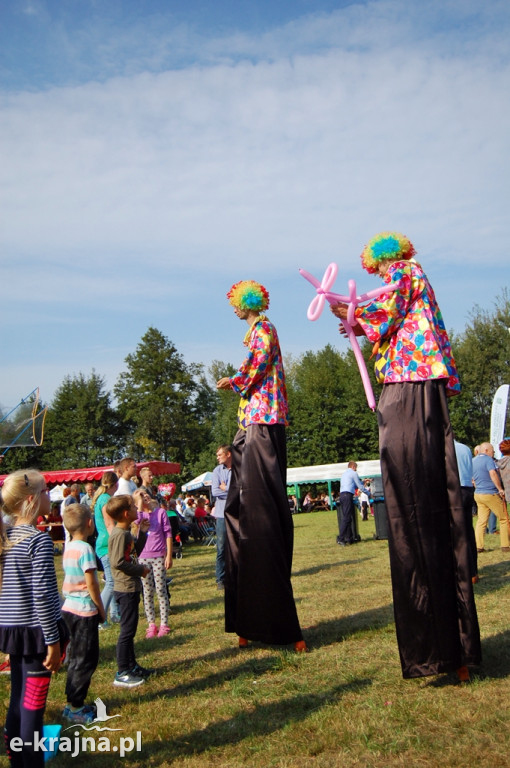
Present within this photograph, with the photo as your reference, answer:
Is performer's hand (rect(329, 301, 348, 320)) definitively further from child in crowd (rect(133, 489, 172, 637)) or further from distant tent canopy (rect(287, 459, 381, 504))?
distant tent canopy (rect(287, 459, 381, 504))

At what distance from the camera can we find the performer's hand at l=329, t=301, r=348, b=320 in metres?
4.29

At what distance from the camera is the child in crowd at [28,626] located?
10.3ft

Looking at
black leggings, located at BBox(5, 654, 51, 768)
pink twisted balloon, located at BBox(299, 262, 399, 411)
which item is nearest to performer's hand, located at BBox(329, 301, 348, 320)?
pink twisted balloon, located at BBox(299, 262, 399, 411)

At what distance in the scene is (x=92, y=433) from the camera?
58062 mm

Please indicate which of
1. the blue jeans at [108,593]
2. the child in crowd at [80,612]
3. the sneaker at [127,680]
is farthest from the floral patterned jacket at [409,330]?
the blue jeans at [108,593]

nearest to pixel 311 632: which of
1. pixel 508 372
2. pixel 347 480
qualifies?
pixel 347 480

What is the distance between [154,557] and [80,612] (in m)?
2.45

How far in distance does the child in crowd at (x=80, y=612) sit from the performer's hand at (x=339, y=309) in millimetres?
2121

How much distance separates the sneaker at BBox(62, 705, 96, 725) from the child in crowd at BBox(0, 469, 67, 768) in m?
0.93

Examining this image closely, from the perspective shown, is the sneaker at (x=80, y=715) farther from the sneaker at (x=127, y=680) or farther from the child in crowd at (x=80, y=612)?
the sneaker at (x=127, y=680)

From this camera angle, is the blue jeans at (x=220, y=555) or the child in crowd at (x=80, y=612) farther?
the blue jeans at (x=220, y=555)

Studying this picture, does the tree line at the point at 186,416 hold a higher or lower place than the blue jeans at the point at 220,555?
higher

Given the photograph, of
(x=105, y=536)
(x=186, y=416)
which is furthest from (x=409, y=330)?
(x=186, y=416)

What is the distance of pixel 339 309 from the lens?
4.30 meters
